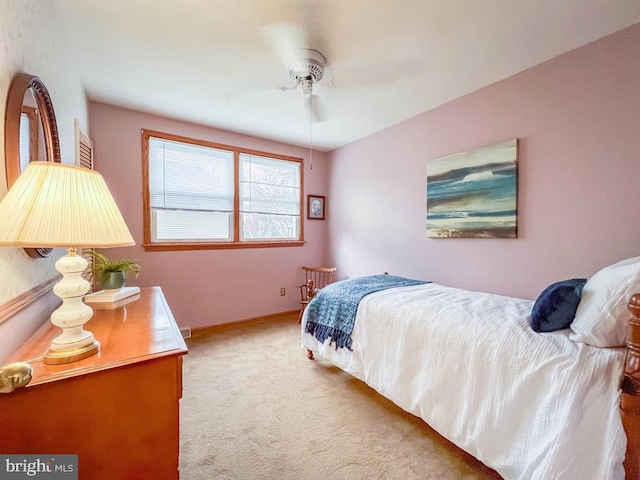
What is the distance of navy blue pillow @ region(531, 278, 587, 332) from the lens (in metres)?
1.34

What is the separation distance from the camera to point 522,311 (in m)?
1.67

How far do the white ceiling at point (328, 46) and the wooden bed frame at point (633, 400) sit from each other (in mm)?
1724

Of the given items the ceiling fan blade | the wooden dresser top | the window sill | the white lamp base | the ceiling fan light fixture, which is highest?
the ceiling fan blade

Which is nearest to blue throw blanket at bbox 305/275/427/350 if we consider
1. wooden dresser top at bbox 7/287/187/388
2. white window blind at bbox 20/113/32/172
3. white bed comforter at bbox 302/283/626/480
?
white bed comforter at bbox 302/283/626/480

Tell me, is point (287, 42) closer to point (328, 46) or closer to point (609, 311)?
point (328, 46)

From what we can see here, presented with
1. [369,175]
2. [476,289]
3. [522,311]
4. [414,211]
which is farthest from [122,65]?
[476,289]

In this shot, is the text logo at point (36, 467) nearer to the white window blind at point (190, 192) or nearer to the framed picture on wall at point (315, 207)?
the white window blind at point (190, 192)

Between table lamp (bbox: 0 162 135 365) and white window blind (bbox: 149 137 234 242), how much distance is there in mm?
2403

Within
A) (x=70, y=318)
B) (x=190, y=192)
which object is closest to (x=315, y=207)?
(x=190, y=192)

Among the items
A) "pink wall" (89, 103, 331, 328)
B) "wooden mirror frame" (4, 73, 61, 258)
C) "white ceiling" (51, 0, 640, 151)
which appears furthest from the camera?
"pink wall" (89, 103, 331, 328)

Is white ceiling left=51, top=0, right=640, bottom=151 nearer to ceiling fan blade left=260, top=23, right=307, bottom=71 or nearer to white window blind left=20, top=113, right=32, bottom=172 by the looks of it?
ceiling fan blade left=260, top=23, right=307, bottom=71

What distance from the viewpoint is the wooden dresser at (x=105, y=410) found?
30.1 inches

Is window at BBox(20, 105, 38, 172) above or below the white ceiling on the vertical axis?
below

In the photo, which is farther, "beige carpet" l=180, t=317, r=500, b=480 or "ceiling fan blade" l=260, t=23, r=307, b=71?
"ceiling fan blade" l=260, t=23, r=307, b=71
